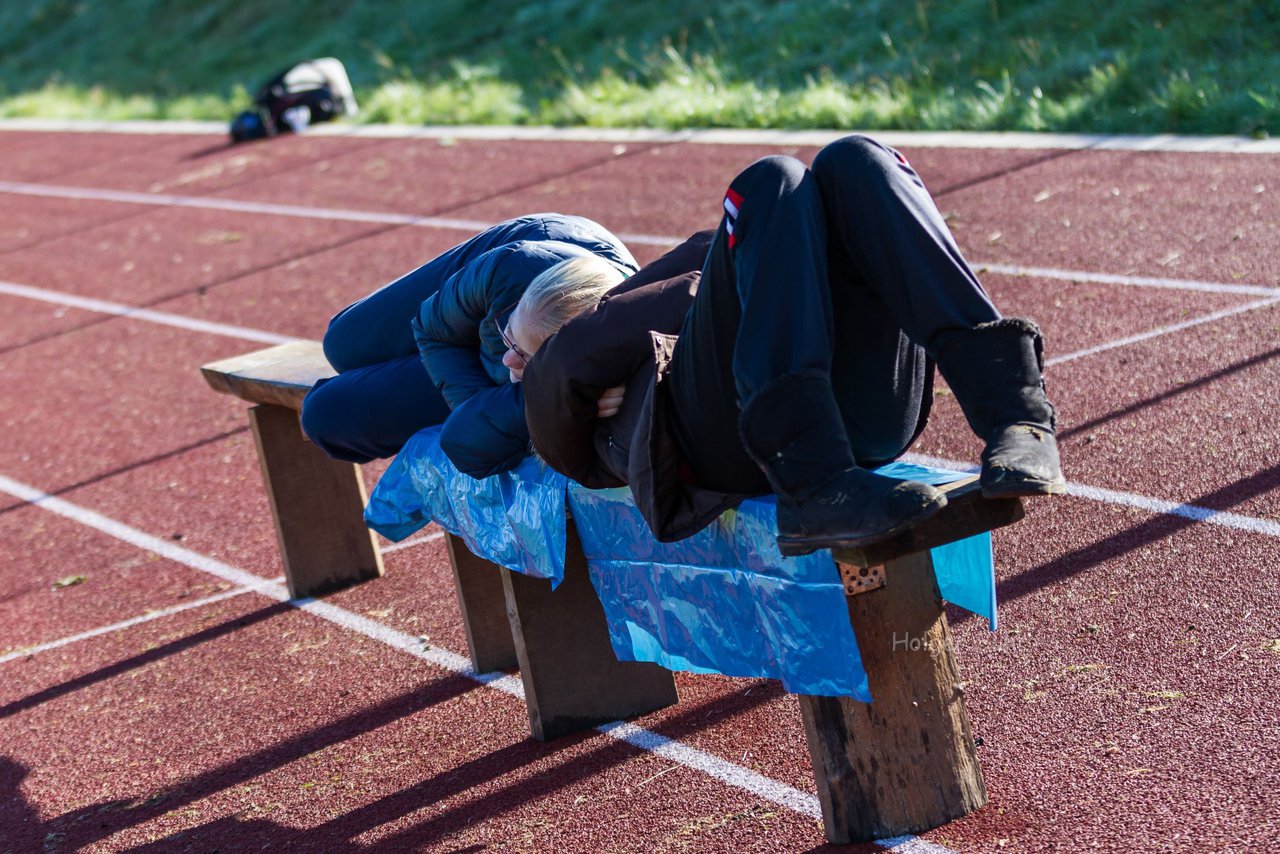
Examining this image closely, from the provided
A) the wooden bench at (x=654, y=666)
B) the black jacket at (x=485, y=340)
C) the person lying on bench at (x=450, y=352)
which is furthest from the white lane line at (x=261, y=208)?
the black jacket at (x=485, y=340)

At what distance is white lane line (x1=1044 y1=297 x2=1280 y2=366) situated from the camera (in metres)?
7.28

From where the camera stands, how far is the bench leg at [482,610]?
519 centimetres

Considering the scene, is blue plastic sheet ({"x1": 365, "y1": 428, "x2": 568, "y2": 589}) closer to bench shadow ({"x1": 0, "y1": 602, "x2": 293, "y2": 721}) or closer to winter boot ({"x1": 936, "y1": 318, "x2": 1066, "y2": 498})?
bench shadow ({"x1": 0, "y1": 602, "x2": 293, "y2": 721})

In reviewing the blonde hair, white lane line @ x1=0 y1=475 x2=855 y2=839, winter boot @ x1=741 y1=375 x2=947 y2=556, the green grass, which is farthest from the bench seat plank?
the green grass

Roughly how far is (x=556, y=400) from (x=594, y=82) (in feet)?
51.1

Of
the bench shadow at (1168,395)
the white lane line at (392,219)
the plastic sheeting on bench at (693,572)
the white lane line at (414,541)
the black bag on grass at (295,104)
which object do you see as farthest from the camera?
the black bag on grass at (295,104)

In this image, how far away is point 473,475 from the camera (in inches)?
181

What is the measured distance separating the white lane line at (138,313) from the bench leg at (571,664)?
20.9 ft

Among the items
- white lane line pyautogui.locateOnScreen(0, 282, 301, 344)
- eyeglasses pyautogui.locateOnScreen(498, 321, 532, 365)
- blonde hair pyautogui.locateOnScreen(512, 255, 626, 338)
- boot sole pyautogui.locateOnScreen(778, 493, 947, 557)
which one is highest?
blonde hair pyautogui.locateOnScreen(512, 255, 626, 338)

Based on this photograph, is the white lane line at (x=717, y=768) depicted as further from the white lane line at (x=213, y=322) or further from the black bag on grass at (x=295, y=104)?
the black bag on grass at (x=295, y=104)

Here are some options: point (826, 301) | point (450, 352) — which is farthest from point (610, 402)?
point (450, 352)

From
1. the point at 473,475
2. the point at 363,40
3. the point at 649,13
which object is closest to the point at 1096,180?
the point at 473,475

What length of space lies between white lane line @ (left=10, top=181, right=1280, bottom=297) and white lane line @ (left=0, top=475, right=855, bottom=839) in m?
4.46

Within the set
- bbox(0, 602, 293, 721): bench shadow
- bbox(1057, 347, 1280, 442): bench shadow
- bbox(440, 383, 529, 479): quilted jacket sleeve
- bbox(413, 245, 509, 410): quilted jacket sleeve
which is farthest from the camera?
bbox(1057, 347, 1280, 442): bench shadow
